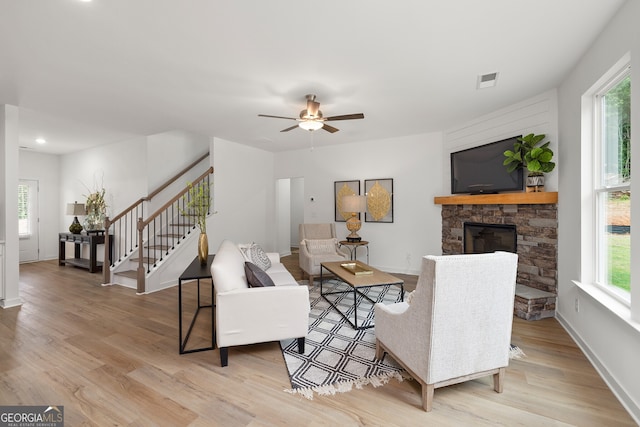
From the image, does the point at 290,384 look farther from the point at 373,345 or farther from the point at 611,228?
the point at 611,228

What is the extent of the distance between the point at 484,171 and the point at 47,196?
952cm

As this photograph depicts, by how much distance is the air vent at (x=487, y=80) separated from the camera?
3010 millimetres

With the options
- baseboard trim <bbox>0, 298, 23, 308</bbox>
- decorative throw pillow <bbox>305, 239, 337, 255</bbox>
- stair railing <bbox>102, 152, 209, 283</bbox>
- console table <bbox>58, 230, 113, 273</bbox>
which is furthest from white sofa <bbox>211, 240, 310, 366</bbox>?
console table <bbox>58, 230, 113, 273</bbox>

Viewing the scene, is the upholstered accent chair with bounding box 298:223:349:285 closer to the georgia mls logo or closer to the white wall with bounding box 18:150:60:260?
the georgia mls logo

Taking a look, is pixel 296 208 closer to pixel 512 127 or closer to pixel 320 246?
pixel 320 246

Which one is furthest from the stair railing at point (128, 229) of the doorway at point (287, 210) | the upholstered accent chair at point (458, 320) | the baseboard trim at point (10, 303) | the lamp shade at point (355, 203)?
the upholstered accent chair at point (458, 320)

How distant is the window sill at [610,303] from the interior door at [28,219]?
996cm

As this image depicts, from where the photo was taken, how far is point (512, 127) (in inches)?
154

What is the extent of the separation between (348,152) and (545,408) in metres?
5.01

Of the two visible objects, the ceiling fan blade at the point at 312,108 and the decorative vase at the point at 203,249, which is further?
the ceiling fan blade at the point at 312,108

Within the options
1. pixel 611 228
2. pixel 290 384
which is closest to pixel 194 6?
pixel 290 384

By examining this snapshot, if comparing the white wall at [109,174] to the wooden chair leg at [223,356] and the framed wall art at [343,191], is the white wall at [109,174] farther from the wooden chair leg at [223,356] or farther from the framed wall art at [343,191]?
the wooden chair leg at [223,356]

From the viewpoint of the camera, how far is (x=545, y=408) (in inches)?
73.0

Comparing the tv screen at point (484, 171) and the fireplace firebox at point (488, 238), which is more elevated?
the tv screen at point (484, 171)
